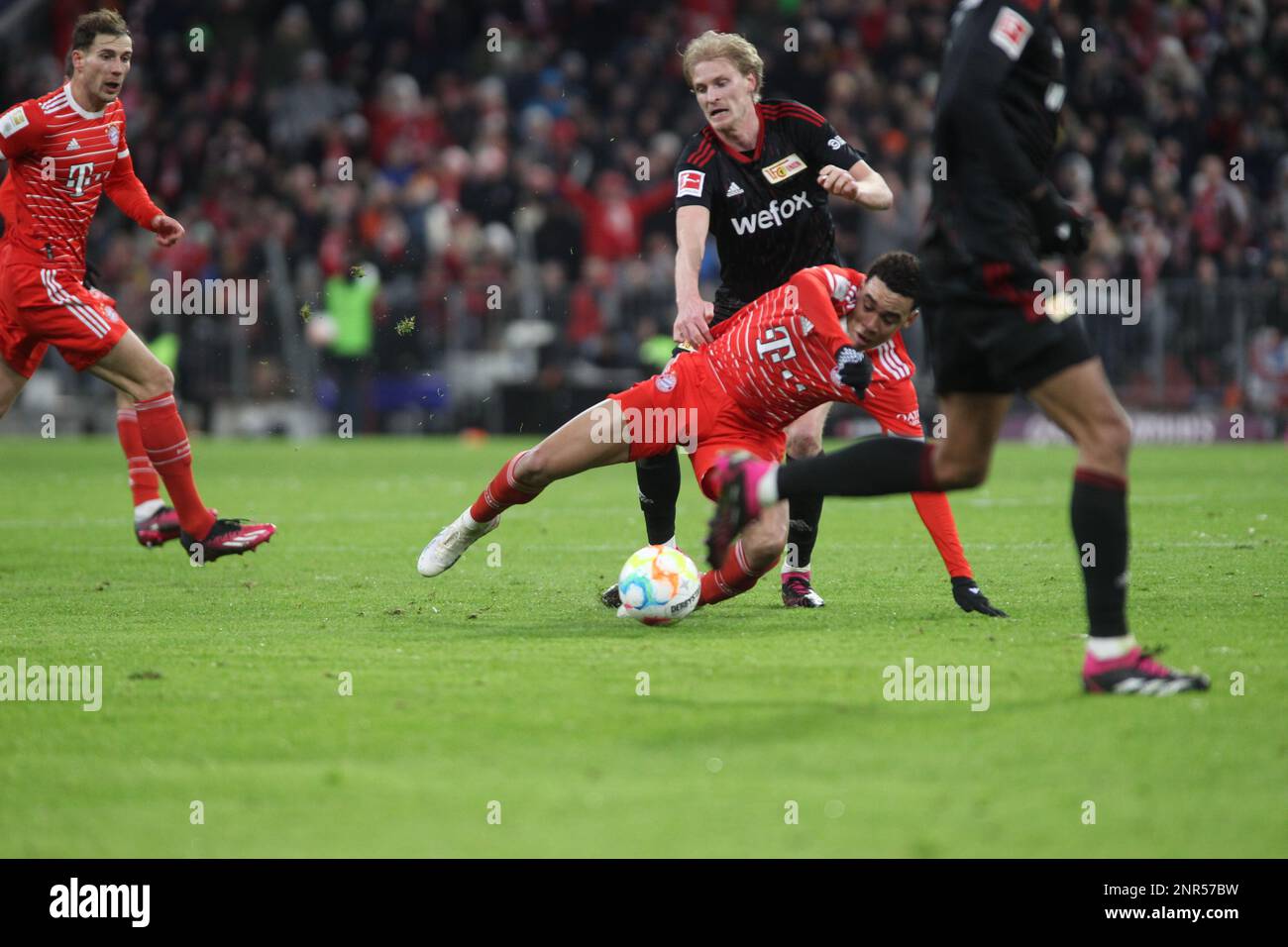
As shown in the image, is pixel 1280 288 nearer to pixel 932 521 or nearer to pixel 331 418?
pixel 331 418

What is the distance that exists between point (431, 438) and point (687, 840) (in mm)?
18275

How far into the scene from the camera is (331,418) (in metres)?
22.3

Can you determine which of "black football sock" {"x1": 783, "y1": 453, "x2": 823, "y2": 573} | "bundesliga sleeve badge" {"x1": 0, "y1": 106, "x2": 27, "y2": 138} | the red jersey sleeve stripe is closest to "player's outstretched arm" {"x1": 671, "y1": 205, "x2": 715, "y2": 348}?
the red jersey sleeve stripe

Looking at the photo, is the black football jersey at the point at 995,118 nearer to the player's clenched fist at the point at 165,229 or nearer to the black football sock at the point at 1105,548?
the black football sock at the point at 1105,548

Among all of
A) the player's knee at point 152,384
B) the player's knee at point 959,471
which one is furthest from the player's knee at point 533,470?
the player's knee at point 152,384

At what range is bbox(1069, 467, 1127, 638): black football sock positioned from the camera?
16.5 ft

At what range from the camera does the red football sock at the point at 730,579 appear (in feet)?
22.4

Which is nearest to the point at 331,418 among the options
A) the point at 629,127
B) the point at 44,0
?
the point at 629,127

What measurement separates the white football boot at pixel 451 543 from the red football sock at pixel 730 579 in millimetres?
1047

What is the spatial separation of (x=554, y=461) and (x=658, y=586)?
775mm

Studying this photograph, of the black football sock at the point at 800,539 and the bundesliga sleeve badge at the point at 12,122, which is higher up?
the bundesliga sleeve badge at the point at 12,122

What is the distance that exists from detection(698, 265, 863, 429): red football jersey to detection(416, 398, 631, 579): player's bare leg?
1.68 feet

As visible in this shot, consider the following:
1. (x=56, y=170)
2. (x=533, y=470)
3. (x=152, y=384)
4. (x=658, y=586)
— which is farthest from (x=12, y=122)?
(x=658, y=586)

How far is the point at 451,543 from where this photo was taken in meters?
7.58
